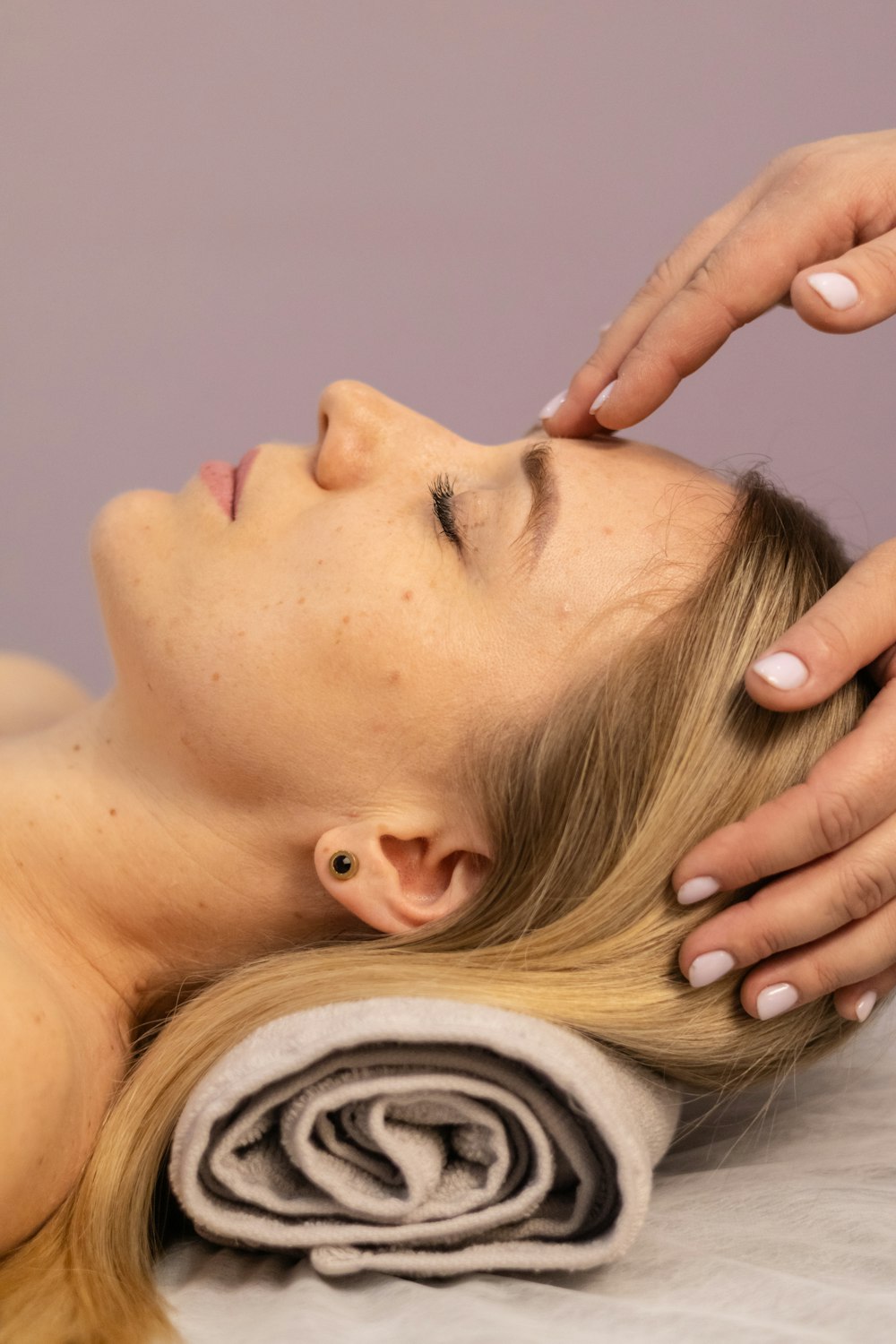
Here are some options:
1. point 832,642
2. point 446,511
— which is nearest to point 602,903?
point 832,642

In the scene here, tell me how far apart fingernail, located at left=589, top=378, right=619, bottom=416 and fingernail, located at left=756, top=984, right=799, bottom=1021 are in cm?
65

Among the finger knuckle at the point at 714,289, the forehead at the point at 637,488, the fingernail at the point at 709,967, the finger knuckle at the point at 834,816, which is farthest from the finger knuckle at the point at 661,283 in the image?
the fingernail at the point at 709,967

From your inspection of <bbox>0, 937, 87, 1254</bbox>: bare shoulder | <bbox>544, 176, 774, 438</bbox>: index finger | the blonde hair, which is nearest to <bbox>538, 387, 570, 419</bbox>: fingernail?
<bbox>544, 176, 774, 438</bbox>: index finger

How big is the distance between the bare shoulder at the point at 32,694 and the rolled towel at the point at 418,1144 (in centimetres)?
104

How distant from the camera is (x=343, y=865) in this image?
1362mm

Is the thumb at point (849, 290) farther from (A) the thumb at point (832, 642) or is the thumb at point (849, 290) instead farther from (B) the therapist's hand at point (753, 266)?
(A) the thumb at point (832, 642)

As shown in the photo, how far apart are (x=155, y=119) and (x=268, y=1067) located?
298cm

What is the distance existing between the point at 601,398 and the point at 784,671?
1.44 ft

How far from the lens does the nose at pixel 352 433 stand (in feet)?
4.68

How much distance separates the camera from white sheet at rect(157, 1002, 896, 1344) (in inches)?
40.4

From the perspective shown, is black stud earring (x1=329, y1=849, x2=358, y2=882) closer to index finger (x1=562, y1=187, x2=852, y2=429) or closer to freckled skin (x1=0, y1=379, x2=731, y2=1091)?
freckled skin (x1=0, y1=379, x2=731, y2=1091)

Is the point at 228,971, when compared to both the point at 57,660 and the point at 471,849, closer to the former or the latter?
the point at 471,849

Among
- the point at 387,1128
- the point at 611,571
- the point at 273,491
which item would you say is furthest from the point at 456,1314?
the point at 273,491

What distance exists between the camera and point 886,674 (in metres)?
1.26
